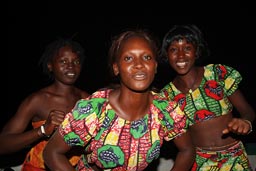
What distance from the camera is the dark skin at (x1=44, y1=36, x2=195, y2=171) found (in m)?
1.75

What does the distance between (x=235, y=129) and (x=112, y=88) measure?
0.82 metres

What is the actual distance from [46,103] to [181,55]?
1.18 meters

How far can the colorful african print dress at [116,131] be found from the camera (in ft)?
5.72

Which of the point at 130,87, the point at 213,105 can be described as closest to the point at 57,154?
the point at 130,87

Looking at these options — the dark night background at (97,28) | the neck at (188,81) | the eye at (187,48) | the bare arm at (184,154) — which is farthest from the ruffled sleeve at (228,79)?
the dark night background at (97,28)

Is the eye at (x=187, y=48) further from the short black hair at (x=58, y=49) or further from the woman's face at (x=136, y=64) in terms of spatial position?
the short black hair at (x=58, y=49)

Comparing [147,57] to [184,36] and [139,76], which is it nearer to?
[139,76]

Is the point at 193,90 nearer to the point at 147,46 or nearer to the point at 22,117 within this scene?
the point at 147,46

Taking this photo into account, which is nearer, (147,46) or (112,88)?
(147,46)

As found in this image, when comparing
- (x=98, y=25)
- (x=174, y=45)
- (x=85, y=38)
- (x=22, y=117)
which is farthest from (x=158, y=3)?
(x=22, y=117)

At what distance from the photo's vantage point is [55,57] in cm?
268

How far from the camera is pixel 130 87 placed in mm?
1773

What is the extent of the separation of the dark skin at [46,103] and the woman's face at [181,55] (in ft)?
2.66

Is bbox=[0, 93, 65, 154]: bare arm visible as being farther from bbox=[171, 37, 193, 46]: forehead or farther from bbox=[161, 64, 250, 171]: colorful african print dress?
bbox=[171, 37, 193, 46]: forehead
